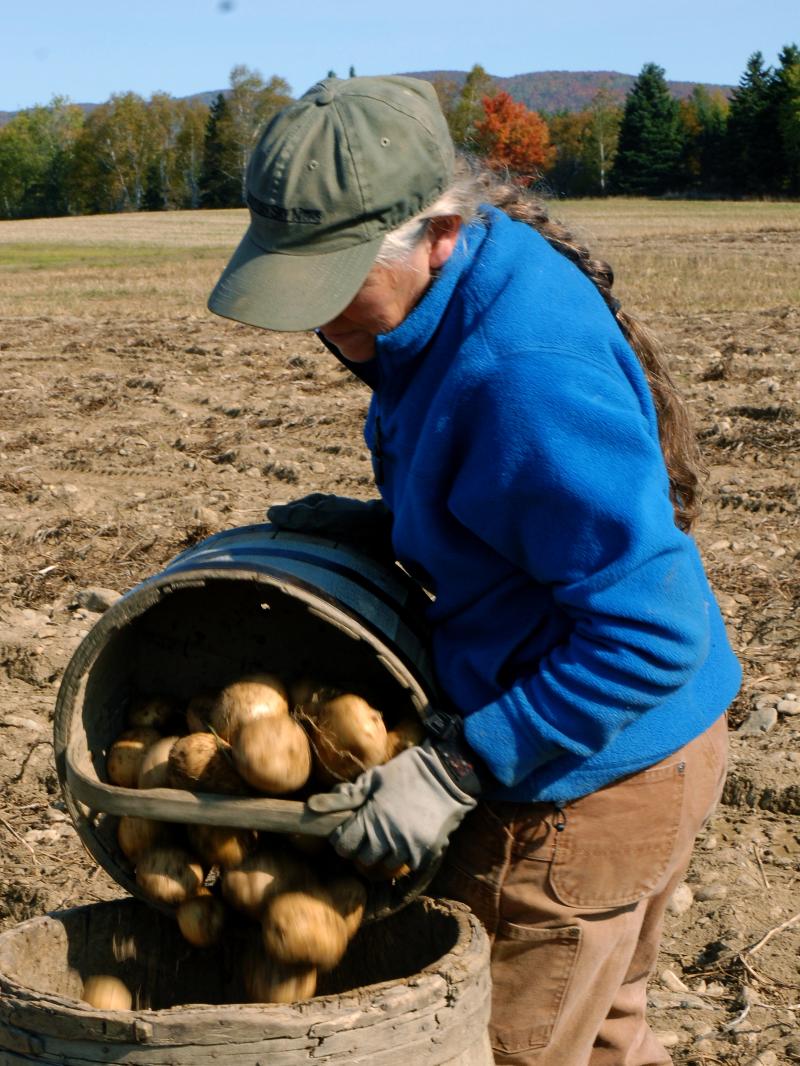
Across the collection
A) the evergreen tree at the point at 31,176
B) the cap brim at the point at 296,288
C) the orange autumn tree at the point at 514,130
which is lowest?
the evergreen tree at the point at 31,176

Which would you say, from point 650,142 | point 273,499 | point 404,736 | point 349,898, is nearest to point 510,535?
point 404,736

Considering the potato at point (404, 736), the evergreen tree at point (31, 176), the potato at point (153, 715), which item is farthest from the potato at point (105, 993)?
the evergreen tree at point (31, 176)

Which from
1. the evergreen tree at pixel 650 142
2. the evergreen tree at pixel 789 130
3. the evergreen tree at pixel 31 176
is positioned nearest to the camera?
the evergreen tree at pixel 789 130

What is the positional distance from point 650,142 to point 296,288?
6139cm

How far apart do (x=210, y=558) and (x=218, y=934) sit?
62cm

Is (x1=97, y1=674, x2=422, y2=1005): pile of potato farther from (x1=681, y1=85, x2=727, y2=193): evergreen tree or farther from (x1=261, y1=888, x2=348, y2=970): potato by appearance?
(x1=681, y1=85, x2=727, y2=193): evergreen tree

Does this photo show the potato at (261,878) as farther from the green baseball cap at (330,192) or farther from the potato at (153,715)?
the green baseball cap at (330,192)

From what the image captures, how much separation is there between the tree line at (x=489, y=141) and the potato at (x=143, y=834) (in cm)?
5577

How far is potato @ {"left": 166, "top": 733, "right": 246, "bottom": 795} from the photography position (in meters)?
2.06

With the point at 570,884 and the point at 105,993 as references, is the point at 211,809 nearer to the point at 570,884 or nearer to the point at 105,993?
the point at 105,993

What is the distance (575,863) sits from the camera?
82.7 inches

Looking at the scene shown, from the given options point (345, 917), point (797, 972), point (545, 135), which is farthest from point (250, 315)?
point (545, 135)

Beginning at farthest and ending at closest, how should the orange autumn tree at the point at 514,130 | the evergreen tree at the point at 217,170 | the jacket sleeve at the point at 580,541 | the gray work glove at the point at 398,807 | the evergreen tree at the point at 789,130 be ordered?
the orange autumn tree at the point at 514,130, the evergreen tree at the point at 217,170, the evergreen tree at the point at 789,130, the gray work glove at the point at 398,807, the jacket sleeve at the point at 580,541

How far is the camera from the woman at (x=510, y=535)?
71.9 inches
